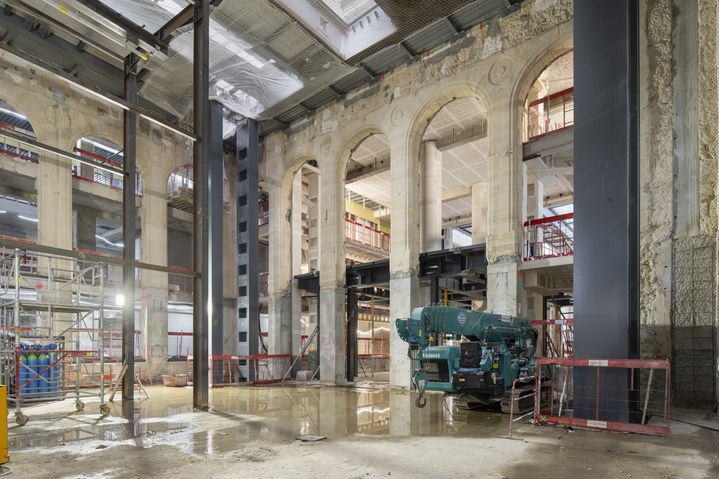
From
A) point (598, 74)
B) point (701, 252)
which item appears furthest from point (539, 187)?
point (598, 74)

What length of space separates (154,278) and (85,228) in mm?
8677

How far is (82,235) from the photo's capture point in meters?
26.7

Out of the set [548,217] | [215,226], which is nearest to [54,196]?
[215,226]

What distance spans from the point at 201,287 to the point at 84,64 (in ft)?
35.3

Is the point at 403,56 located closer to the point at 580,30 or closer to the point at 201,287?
the point at 580,30

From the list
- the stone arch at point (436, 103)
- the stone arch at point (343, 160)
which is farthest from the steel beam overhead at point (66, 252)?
the stone arch at point (436, 103)

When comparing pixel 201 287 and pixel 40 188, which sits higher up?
pixel 40 188

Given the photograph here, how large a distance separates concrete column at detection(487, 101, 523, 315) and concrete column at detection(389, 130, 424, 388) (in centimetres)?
301

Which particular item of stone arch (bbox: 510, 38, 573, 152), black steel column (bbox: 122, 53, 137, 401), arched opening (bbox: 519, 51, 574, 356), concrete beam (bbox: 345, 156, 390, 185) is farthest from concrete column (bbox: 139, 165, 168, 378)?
stone arch (bbox: 510, 38, 573, 152)

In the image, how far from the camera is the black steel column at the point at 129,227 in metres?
12.1

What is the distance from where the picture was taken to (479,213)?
25422 millimetres

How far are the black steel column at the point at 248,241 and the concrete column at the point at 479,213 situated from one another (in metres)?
10.4

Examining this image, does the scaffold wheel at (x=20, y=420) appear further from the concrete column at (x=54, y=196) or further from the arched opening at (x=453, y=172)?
the arched opening at (x=453, y=172)

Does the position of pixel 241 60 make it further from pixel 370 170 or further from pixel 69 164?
pixel 370 170
